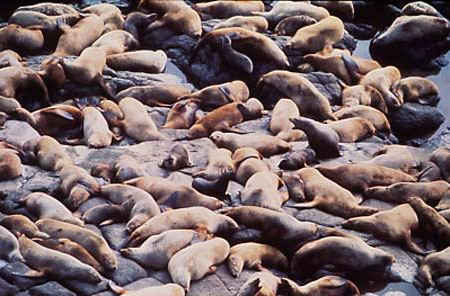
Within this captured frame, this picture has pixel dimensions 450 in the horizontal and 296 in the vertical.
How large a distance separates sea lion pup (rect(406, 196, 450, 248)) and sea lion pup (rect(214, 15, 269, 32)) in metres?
4.72

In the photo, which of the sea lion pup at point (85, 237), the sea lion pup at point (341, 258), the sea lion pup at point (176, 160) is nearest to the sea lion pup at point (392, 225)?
the sea lion pup at point (341, 258)

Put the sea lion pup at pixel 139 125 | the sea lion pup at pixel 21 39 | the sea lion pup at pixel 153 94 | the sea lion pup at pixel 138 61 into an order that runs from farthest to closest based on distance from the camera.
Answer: the sea lion pup at pixel 21 39 → the sea lion pup at pixel 138 61 → the sea lion pup at pixel 153 94 → the sea lion pup at pixel 139 125

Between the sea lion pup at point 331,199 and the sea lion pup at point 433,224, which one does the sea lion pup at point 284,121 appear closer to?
the sea lion pup at point 331,199

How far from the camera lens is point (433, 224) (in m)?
6.82

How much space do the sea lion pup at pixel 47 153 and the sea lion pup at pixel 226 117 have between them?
1.46 metres

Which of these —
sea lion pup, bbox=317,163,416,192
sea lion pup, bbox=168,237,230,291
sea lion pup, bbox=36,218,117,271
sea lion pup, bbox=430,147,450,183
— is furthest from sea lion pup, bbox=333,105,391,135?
sea lion pup, bbox=36,218,117,271

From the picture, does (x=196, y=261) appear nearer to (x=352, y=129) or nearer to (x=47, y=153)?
(x=47, y=153)

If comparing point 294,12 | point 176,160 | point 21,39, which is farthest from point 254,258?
point 294,12

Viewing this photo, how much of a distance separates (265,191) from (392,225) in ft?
3.69

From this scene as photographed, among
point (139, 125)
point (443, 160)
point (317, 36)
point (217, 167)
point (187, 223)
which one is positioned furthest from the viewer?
point (317, 36)

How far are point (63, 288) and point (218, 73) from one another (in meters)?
4.94

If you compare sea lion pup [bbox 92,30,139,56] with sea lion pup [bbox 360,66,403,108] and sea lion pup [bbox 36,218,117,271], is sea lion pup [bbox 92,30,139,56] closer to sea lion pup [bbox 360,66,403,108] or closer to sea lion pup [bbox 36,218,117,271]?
sea lion pup [bbox 360,66,403,108]

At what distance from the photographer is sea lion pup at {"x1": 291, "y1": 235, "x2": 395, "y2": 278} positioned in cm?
622

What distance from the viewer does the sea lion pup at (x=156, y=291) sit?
5539 millimetres
